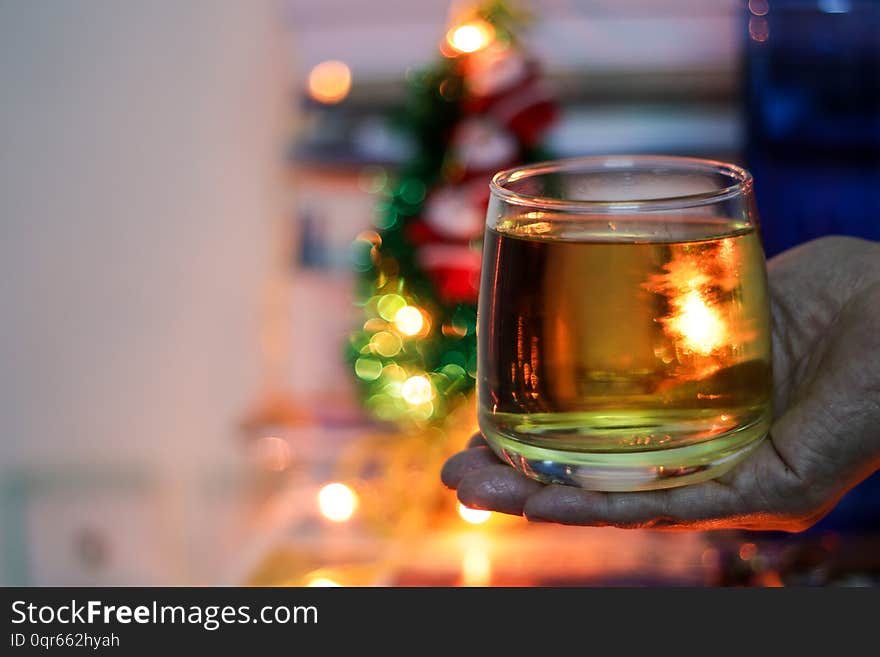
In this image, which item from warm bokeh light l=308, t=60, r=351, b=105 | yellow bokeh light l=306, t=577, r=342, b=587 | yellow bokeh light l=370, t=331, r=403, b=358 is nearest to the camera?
yellow bokeh light l=306, t=577, r=342, b=587

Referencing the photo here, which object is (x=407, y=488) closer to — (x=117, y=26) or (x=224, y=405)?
(x=224, y=405)

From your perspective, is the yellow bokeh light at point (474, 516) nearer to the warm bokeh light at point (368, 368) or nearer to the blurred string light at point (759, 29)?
the warm bokeh light at point (368, 368)

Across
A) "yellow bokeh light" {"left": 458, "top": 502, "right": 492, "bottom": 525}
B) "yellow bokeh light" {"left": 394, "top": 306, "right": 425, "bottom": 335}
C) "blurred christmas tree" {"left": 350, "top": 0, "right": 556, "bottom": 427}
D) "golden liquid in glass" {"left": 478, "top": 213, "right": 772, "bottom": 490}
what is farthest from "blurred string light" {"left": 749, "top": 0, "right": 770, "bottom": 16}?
"golden liquid in glass" {"left": 478, "top": 213, "right": 772, "bottom": 490}

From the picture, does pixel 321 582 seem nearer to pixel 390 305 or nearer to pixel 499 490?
pixel 390 305

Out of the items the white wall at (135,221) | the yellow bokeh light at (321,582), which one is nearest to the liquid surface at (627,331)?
the yellow bokeh light at (321,582)

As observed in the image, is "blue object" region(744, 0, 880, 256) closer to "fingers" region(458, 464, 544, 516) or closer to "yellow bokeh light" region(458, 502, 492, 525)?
A: "yellow bokeh light" region(458, 502, 492, 525)

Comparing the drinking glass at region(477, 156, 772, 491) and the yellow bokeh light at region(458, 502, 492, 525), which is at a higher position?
the drinking glass at region(477, 156, 772, 491)

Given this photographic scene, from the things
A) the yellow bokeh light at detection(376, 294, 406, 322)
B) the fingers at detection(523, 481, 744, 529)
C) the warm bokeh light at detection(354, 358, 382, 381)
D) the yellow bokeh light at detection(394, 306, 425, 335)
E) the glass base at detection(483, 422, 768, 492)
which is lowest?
the warm bokeh light at detection(354, 358, 382, 381)
